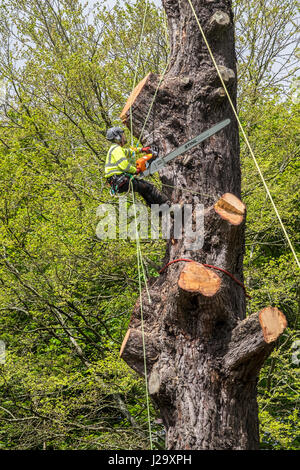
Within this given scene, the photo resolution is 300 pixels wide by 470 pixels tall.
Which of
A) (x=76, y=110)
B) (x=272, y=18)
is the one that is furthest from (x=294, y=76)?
(x=76, y=110)

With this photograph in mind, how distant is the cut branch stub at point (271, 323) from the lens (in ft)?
9.04

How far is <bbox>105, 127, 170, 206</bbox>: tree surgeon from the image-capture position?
467cm

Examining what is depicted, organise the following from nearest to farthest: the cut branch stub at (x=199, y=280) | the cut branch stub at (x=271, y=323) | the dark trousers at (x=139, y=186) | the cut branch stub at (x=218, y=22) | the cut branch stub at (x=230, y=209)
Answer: the cut branch stub at (x=271, y=323) → the cut branch stub at (x=199, y=280) → the cut branch stub at (x=230, y=209) → the cut branch stub at (x=218, y=22) → the dark trousers at (x=139, y=186)

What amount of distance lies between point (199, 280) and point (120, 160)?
206 centimetres

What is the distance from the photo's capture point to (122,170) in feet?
15.5

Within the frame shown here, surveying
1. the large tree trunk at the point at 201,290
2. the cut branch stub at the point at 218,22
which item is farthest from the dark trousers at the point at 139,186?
the cut branch stub at the point at 218,22

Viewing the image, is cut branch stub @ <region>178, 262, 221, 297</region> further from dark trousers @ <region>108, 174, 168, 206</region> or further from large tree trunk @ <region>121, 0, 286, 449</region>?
dark trousers @ <region>108, 174, 168, 206</region>

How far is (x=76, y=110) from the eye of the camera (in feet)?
30.4

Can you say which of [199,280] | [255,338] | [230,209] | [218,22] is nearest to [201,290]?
[199,280]

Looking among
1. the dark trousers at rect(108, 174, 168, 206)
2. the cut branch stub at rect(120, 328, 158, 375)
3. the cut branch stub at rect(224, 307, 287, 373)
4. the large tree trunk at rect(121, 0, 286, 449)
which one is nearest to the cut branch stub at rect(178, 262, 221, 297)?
the large tree trunk at rect(121, 0, 286, 449)

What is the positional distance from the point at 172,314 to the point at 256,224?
5273 mm

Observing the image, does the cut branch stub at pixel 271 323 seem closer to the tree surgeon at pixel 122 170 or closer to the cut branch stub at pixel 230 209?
the cut branch stub at pixel 230 209

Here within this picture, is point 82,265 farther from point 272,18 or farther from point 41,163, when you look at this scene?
point 272,18

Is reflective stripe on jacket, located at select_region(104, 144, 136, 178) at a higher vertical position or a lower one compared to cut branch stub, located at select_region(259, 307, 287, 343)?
higher
